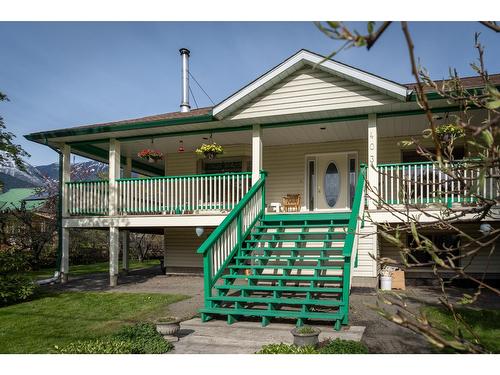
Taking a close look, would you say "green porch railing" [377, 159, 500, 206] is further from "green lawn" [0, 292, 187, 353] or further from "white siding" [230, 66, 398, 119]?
"green lawn" [0, 292, 187, 353]

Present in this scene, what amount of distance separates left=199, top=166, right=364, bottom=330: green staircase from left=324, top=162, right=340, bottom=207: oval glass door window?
11.5 feet

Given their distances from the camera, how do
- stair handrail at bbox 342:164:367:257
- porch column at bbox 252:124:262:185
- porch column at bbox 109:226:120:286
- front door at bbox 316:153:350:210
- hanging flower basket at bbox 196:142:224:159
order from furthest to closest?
1. front door at bbox 316:153:350:210
2. porch column at bbox 109:226:120:286
3. hanging flower basket at bbox 196:142:224:159
4. porch column at bbox 252:124:262:185
5. stair handrail at bbox 342:164:367:257

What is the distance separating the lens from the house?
7730 mm

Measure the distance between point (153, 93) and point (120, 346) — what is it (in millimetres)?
9047

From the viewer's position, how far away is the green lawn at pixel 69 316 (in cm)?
647

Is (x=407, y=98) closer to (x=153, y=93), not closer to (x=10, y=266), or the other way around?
(x=153, y=93)

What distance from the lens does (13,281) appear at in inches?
391

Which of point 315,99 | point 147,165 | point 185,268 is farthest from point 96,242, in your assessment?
point 315,99

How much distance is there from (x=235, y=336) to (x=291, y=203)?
7.36m

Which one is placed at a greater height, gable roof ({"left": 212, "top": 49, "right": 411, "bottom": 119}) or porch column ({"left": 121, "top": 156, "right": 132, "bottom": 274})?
gable roof ({"left": 212, "top": 49, "right": 411, "bottom": 119})

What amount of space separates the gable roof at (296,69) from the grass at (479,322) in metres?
4.66

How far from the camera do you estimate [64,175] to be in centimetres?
1273

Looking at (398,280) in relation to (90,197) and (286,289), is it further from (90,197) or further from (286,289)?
(90,197)

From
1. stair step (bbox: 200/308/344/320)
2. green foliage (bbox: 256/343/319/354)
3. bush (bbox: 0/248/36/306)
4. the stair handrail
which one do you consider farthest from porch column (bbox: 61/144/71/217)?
green foliage (bbox: 256/343/319/354)
